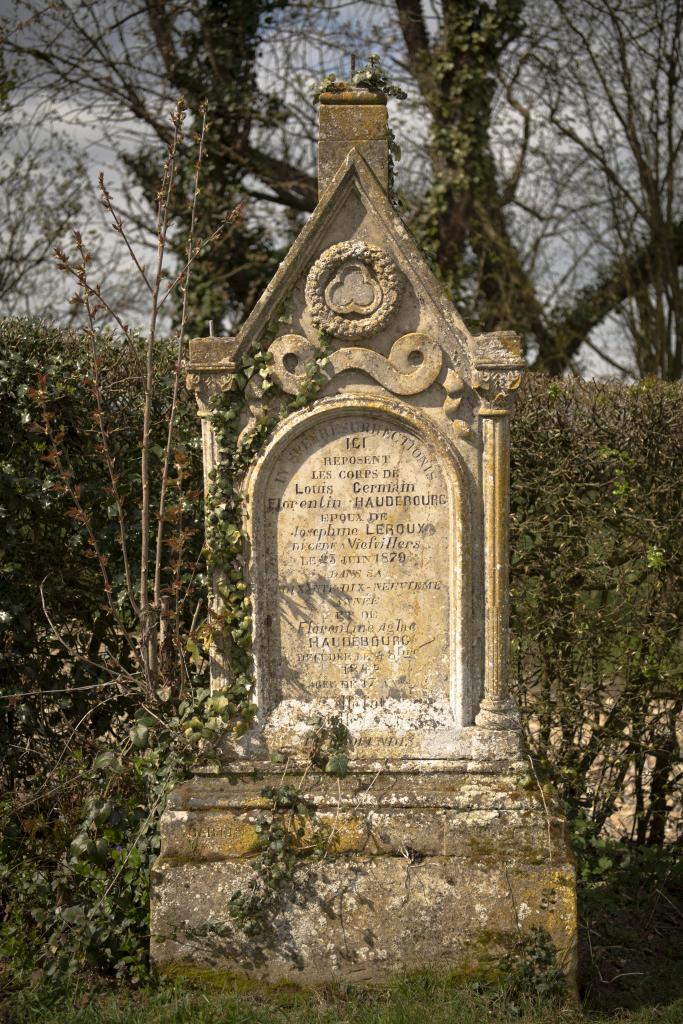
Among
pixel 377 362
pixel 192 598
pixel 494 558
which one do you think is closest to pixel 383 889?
pixel 494 558

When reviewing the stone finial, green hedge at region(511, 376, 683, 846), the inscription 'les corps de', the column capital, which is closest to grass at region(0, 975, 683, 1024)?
the inscription 'les corps de'

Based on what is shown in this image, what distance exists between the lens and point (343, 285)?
4109mm

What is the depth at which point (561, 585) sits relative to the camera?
564cm

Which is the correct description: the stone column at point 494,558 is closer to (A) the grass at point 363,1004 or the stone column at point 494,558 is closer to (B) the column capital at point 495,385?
(B) the column capital at point 495,385

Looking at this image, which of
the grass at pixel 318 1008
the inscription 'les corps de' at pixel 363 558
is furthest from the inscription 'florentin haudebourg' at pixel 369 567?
the grass at pixel 318 1008

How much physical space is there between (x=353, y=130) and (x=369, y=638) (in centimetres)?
204

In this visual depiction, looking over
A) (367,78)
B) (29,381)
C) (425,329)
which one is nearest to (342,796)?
(425,329)

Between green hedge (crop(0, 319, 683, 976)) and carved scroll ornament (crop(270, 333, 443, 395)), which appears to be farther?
green hedge (crop(0, 319, 683, 976))

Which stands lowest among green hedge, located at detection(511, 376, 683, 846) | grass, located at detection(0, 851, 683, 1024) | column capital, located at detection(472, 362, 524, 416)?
grass, located at detection(0, 851, 683, 1024)

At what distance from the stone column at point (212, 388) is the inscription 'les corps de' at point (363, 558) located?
0.80ft

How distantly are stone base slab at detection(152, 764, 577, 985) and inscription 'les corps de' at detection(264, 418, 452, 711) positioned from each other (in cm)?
49

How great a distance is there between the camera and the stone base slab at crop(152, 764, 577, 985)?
395cm

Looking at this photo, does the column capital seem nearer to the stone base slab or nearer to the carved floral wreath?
the carved floral wreath

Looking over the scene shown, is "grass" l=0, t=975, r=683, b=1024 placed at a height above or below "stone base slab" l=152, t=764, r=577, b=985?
below
